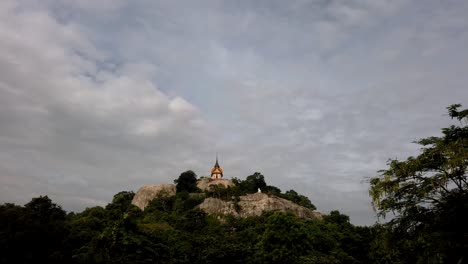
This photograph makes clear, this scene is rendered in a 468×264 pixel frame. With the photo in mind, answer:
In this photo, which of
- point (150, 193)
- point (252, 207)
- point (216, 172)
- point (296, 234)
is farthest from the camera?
point (216, 172)

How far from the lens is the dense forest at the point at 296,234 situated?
1623 centimetres

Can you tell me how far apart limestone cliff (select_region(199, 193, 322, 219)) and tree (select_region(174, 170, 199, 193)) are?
18369mm

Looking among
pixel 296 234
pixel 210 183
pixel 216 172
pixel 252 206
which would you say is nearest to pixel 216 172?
pixel 216 172

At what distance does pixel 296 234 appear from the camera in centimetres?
4084

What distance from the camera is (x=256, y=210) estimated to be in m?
97.1

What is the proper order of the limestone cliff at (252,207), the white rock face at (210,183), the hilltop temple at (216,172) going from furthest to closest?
1. the hilltop temple at (216,172)
2. the white rock face at (210,183)
3. the limestone cliff at (252,207)

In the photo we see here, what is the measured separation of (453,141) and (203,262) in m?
38.7

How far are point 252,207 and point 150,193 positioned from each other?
3187 centimetres

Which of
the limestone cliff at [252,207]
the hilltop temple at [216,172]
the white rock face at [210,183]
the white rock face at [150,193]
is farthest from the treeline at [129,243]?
the hilltop temple at [216,172]

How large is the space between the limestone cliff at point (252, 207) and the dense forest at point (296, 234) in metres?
11.6

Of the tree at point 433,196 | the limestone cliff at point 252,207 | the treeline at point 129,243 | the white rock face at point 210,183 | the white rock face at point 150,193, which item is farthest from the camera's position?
the white rock face at point 210,183

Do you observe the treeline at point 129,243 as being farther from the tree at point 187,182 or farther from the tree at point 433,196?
the tree at point 187,182

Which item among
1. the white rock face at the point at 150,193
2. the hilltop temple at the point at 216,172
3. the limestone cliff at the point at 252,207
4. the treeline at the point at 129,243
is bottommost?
the treeline at the point at 129,243

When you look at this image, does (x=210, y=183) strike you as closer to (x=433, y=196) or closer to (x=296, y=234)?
(x=296, y=234)
